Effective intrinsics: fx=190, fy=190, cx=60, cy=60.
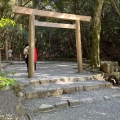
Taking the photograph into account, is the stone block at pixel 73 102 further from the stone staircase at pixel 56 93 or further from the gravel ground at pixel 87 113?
the gravel ground at pixel 87 113

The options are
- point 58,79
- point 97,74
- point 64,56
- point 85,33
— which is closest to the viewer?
point 58,79

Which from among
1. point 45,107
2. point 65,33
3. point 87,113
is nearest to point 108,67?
point 87,113

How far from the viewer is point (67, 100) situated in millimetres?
5484

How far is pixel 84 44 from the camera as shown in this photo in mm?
16375

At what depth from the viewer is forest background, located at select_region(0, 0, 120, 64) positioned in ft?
49.5

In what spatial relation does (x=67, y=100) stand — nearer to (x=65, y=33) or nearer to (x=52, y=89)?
(x=52, y=89)

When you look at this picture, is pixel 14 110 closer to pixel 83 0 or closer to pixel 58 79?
pixel 58 79

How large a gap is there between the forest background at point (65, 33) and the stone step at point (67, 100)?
26.0 ft

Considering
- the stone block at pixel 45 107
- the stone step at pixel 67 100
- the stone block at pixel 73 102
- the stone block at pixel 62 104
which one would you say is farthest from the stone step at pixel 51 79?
→ the stone block at pixel 73 102

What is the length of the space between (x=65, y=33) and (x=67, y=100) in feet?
41.3

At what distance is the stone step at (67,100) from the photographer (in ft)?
16.2

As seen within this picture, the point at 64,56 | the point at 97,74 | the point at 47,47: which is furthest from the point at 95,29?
the point at 47,47

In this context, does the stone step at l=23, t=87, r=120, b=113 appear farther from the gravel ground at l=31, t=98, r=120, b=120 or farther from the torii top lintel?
the torii top lintel

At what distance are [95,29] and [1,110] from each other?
694 cm
